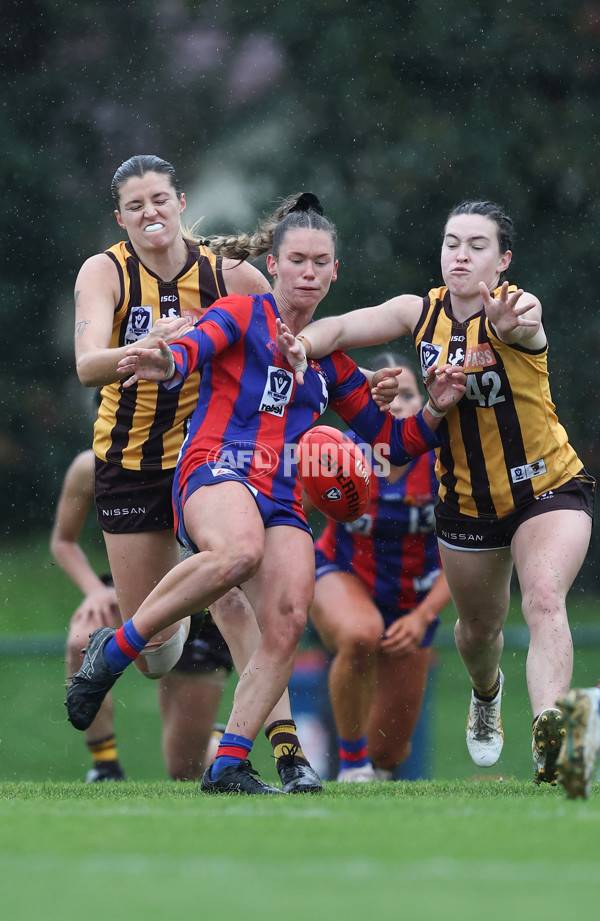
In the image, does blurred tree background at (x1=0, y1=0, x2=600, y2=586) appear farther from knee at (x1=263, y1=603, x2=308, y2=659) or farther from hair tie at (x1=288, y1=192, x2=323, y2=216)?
knee at (x1=263, y1=603, x2=308, y2=659)

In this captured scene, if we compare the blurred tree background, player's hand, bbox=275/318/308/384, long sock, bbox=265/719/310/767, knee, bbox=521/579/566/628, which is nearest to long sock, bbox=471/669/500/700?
long sock, bbox=265/719/310/767

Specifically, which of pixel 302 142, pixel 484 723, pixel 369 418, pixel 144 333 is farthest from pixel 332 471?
pixel 302 142

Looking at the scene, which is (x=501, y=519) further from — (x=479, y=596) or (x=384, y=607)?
(x=384, y=607)

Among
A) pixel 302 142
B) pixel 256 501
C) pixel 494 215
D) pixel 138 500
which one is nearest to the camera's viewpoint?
pixel 256 501

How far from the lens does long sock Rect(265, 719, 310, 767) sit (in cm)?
504

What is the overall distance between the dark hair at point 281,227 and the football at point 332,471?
0.67 metres

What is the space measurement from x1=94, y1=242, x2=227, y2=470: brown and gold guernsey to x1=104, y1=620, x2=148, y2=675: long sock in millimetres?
964

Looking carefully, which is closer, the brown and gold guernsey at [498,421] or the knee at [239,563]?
the knee at [239,563]

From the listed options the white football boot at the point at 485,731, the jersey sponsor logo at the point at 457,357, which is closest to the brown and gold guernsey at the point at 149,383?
the jersey sponsor logo at the point at 457,357

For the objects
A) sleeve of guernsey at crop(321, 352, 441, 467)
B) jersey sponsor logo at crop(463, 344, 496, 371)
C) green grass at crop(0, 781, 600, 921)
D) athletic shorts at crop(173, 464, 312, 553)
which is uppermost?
jersey sponsor logo at crop(463, 344, 496, 371)

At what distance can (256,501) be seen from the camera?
→ 479cm

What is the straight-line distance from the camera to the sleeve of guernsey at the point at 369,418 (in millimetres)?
5230

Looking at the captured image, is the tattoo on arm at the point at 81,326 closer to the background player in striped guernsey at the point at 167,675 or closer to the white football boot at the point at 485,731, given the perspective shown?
the background player in striped guernsey at the point at 167,675

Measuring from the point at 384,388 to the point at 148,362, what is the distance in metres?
0.98
